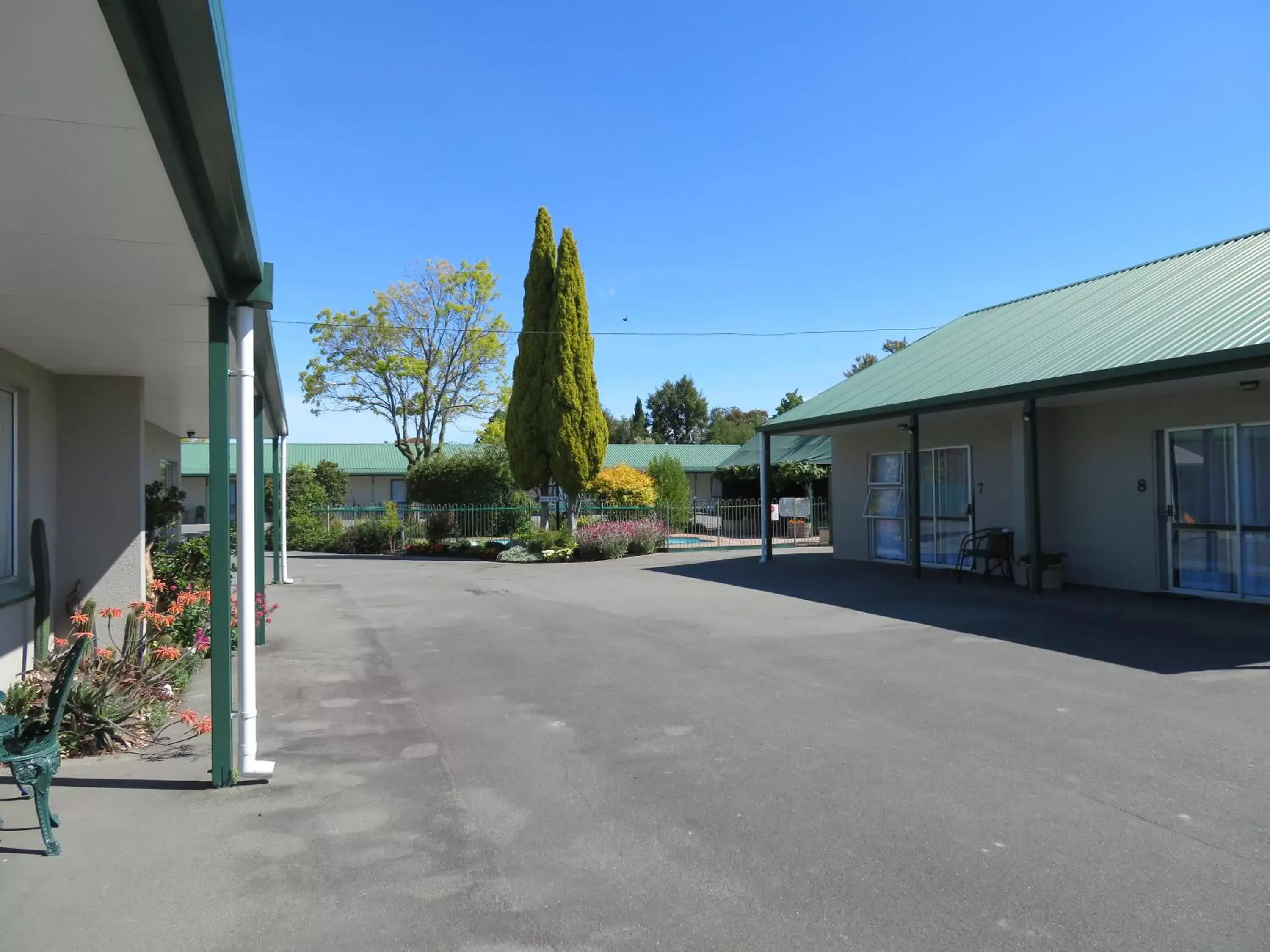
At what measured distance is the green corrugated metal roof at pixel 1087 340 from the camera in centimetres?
1016

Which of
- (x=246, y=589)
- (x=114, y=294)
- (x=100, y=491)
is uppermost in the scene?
(x=114, y=294)

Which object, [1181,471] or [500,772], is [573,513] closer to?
[1181,471]

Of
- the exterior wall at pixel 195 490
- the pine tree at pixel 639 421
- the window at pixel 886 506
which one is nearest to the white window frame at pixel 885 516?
the window at pixel 886 506

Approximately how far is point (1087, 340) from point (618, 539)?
42.0 feet

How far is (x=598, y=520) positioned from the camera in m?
26.0

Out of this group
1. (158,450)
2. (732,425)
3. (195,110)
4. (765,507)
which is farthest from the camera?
(732,425)

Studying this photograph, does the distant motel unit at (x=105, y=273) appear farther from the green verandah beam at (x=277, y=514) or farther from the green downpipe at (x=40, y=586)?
the green verandah beam at (x=277, y=514)

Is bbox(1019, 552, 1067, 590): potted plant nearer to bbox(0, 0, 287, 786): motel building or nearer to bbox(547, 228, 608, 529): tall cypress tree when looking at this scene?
bbox(0, 0, 287, 786): motel building

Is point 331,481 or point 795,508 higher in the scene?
point 331,481

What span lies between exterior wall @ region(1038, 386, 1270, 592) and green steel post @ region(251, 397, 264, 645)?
11.6 m

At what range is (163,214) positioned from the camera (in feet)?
12.3

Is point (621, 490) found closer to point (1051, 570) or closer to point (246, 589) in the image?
point (1051, 570)

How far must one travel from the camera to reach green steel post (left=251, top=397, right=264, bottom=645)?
332 inches

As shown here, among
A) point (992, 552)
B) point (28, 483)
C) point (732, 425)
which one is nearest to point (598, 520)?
point (992, 552)
